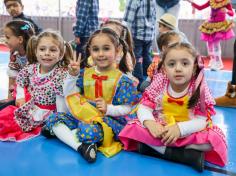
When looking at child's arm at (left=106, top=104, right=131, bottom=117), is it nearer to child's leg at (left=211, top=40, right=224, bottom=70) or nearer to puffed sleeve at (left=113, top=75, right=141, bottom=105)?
puffed sleeve at (left=113, top=75, right=141, bottom=105)

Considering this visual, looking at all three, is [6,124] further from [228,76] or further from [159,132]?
[228,76]

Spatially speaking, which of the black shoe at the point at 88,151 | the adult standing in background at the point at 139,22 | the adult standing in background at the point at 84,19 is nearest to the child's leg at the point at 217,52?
the adult standing in background at the point at 139,22

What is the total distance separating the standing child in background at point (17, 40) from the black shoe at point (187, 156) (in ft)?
4.37

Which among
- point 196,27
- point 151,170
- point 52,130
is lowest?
point 151,170

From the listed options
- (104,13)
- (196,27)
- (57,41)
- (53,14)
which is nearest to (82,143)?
(57,41)

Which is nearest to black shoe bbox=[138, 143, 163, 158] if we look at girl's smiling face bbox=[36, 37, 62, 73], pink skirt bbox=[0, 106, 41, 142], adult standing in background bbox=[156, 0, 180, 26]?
pink skirt bbox=[0, 106, 41, 142]

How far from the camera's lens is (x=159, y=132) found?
54.8 inches

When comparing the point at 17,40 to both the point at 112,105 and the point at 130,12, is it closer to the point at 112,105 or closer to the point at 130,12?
the point at 112,105

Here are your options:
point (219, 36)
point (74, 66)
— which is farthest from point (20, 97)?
point (219, 36)

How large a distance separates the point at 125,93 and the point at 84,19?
1.89 m

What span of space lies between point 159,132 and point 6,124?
2.93ft

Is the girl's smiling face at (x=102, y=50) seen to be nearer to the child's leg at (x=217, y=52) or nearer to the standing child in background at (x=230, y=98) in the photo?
the standing child in background at (x=230, y=98)

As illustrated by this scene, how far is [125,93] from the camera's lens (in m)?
1.66

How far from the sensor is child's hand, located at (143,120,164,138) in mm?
1394
